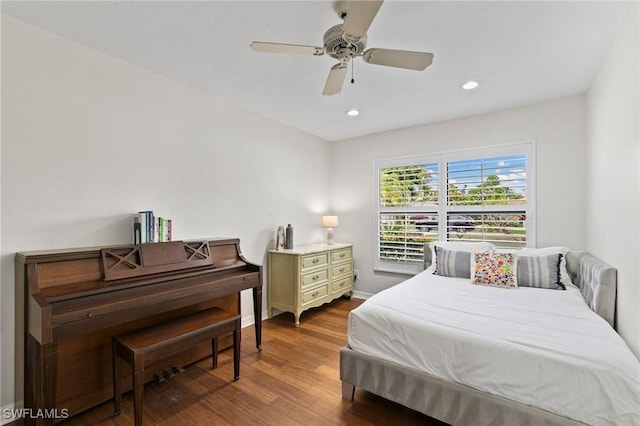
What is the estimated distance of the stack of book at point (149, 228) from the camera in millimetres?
2354

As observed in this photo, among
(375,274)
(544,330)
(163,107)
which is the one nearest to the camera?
(544,330)

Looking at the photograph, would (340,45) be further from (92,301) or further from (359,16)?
(92,301)

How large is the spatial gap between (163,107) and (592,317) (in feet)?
12.1

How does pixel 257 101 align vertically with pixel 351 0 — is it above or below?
above

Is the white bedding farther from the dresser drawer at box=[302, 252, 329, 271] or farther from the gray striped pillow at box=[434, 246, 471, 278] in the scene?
the dresser drawer at box=[302, 252, 329, 271]

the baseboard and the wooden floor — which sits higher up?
the baseboard

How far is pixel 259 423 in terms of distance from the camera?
1.87 metres

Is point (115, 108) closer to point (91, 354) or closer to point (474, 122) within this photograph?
point (91, 354)

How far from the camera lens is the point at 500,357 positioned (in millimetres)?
1562

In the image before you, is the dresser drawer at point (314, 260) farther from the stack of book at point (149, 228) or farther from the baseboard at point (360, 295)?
the stack of book at point (149, 228)

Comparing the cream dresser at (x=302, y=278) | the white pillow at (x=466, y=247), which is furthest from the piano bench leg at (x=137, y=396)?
the white pillow at (x=466, y=247)

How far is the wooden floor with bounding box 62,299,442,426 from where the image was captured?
190 cm

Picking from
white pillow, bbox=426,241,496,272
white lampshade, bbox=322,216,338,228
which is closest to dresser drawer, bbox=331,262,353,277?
white lampshade, bbox=322,216,338,228

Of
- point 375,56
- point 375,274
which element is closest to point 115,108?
point 375,56
